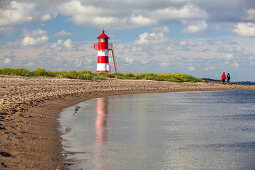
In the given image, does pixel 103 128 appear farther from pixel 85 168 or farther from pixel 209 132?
pixel 85 168

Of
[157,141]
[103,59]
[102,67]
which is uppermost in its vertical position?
[103,59]

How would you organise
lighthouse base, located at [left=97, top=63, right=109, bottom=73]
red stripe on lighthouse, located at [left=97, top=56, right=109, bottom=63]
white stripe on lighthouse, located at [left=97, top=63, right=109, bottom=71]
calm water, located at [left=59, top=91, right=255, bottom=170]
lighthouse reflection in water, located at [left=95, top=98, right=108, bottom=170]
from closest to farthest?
calm water, located at [left=59, top=91, right=255, bottom=170] → lighthouse reflection in water, located at [left=95, top=98, right=108, bottom=170] → lighthouse base, located at [left=97, top=63, right=109, bottom=73] → white stripe on lighthouse, located at [left=97, top=63, right=109, bottom=71] → red stripe on lighthouse, located at [left=97, top=56, right=109, bottom=63]

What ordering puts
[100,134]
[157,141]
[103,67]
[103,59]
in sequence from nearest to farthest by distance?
[157,141]
[100,134]
[103,67]
[103,59]

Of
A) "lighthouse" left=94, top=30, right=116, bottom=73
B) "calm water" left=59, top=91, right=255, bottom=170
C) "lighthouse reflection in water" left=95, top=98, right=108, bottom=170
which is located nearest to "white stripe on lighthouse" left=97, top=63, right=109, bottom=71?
"lighthouse" left=94, top=30, right=116, bottom=73

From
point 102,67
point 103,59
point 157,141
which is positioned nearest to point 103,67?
point 102,67

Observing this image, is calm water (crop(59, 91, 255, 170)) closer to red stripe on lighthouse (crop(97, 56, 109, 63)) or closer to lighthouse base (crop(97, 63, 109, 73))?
lighthouse base (crop(97, 63, 109, 73))

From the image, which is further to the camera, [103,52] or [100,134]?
[103,52]

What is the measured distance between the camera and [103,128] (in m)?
10.2

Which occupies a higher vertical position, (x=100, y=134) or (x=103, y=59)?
(x=103, y=59)

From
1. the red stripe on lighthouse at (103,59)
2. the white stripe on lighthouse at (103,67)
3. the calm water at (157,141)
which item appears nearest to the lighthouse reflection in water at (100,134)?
the calm water at (157,141)

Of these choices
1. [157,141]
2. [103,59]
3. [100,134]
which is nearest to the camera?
[157,141]

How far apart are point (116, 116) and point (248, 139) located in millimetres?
5481

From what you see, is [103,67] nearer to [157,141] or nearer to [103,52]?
[103,52]

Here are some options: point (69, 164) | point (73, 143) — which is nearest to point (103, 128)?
point (73, 143)
